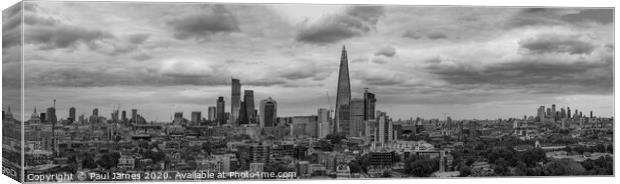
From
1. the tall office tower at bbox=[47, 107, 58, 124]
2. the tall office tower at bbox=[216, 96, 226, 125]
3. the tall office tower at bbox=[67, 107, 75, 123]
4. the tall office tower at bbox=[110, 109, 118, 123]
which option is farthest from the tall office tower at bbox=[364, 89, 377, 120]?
the tall office tower at bbox=[47, 107, 58, 124]

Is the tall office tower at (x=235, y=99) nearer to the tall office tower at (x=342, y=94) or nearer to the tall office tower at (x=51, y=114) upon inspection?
the tall office tower at (x=342, y=94)

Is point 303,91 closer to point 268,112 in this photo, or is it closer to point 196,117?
point 268,112

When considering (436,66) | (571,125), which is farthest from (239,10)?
(571,125)

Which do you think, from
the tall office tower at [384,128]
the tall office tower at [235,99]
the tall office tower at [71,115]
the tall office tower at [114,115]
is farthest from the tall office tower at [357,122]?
the tall office tower at [71,115]

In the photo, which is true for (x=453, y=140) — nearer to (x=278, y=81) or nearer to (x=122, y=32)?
(x=278, y=81)

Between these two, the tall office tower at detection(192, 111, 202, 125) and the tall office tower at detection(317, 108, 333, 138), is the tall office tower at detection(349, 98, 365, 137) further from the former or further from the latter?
the tall office tower at detection(192, 111, 202, 125)

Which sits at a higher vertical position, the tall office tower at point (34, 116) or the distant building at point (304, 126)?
the tall office tower at point (34, 116)
